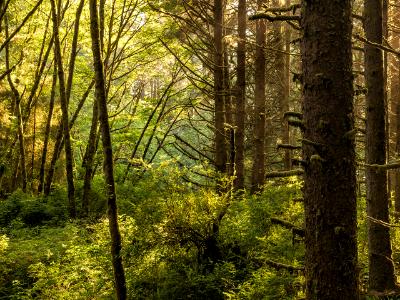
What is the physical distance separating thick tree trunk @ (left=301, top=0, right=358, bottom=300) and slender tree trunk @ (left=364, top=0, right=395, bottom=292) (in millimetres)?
3275

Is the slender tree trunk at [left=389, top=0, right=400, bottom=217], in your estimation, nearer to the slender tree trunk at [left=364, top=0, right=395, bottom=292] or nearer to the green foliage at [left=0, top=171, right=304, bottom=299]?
the green foliage at [left=0, top=171, right=304, bottom=299]

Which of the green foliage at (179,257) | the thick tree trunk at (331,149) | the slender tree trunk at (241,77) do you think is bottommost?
the green foliage at (179,257)

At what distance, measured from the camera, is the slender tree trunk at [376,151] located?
632 centimetres

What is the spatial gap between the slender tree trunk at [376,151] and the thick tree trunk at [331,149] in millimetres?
3275

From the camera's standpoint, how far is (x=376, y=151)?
20.9ft

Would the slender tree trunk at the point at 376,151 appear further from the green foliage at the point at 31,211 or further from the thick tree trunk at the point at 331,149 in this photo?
the green foliage at the point at 31,211

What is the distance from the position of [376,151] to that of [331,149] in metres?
3.59

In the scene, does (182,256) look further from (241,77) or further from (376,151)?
(241,77)

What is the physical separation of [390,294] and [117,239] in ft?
13.5

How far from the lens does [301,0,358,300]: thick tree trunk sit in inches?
126

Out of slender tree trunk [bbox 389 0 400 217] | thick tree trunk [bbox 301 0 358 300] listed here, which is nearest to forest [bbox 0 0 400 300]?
thick tree trunk [bbox 301 0 358 300]

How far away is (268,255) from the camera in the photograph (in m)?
6.66

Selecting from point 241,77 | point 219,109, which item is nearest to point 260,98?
point 241,77

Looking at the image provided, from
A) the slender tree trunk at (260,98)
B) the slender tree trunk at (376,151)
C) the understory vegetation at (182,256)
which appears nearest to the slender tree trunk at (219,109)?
the understory vegetation at (182,256)
